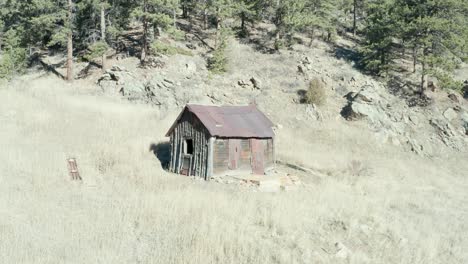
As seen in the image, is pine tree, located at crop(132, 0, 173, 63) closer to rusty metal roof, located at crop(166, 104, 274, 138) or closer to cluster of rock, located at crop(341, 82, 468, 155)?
rusty metal roof, located at crop(166, 104, 274, 138)

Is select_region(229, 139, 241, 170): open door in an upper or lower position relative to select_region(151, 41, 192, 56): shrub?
lower

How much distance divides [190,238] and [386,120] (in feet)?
91.4

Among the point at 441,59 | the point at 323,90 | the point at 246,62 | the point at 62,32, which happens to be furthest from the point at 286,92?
the point at 62,32

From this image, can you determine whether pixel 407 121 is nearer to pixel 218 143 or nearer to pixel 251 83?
pixel 251 83

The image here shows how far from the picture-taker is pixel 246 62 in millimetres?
42594

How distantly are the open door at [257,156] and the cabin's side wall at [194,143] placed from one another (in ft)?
9.37

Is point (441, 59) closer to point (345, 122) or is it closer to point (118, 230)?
point (345, 122)

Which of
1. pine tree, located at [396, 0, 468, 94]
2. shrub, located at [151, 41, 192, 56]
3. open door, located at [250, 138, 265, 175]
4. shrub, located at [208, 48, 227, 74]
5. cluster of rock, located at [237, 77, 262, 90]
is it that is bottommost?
open door, located at [250, 138, 265, 175]

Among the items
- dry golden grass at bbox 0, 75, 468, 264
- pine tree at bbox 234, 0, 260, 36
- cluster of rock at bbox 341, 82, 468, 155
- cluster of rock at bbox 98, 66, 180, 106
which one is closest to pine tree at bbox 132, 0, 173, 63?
cluster of rock at bbox 98, 66, 180, 106

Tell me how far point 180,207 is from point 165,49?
81.8ft

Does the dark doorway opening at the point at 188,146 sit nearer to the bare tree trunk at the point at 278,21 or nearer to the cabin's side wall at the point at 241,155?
the cabin's side wall at the point at 241,155

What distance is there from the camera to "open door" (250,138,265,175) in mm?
23938

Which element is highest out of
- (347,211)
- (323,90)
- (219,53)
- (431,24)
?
(431,24)

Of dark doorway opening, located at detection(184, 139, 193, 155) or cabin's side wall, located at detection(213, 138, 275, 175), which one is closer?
cabin's side wall, located at detection(213, 138, 275, 175)
